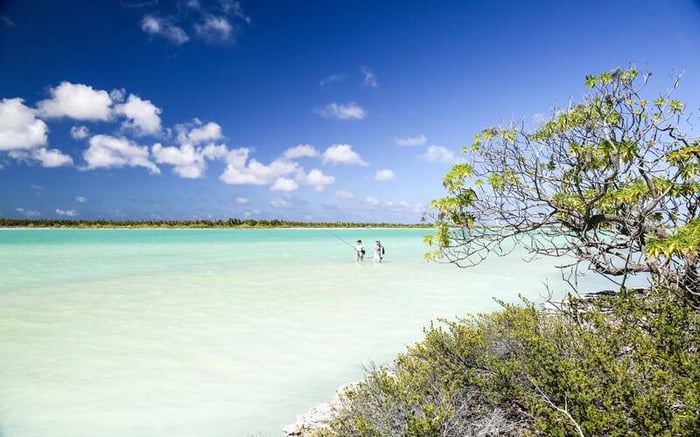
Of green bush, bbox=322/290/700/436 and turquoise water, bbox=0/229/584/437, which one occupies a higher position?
green bush, bbox=322/290/700/436

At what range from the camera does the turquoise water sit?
4.32m

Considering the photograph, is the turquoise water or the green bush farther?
the turquoise water

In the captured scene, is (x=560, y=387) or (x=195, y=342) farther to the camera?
(x=195, y=342)

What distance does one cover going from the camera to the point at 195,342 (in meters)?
6.54

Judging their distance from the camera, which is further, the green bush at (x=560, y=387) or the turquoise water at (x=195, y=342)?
the turquoise water at (x=195, y=342)

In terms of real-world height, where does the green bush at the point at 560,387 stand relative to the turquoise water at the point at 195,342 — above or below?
above

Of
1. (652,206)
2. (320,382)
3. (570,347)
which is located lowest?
(320,382)

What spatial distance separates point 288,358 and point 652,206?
15.4ft

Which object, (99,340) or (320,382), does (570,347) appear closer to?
(320,382)

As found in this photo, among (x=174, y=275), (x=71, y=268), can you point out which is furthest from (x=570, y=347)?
(x=71, y=268)

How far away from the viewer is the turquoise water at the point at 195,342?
4316mm

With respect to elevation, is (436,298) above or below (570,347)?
below

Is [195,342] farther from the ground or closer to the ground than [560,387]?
closer to the ground

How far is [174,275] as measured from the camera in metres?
13.8
